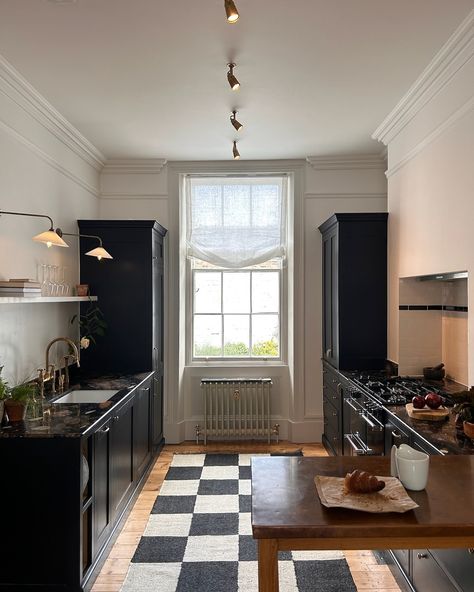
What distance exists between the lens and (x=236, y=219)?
18.1ft

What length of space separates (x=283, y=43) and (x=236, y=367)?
3.51m

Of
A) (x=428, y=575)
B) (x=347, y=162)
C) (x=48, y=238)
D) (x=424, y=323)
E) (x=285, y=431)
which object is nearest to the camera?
(x=428, y=575)

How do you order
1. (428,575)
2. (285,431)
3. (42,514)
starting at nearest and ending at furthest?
(428,575)
(42,514)
(285,431)

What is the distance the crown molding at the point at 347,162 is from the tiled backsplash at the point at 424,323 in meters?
1.66

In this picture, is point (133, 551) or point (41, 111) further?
point (41, 111)

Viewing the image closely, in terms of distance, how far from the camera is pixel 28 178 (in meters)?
A: 3.60

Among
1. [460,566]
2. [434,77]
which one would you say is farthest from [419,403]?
[434,77]

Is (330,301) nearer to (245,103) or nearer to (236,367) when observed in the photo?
(236,367)

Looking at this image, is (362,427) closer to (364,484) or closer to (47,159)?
(364,484)

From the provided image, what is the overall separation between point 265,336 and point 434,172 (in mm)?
2771

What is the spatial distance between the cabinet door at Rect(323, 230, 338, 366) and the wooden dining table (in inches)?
118

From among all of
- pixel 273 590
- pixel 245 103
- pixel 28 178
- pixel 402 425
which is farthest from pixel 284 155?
pixel 273 590

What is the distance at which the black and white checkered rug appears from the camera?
9.10 ft

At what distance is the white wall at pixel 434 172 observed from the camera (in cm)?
292
